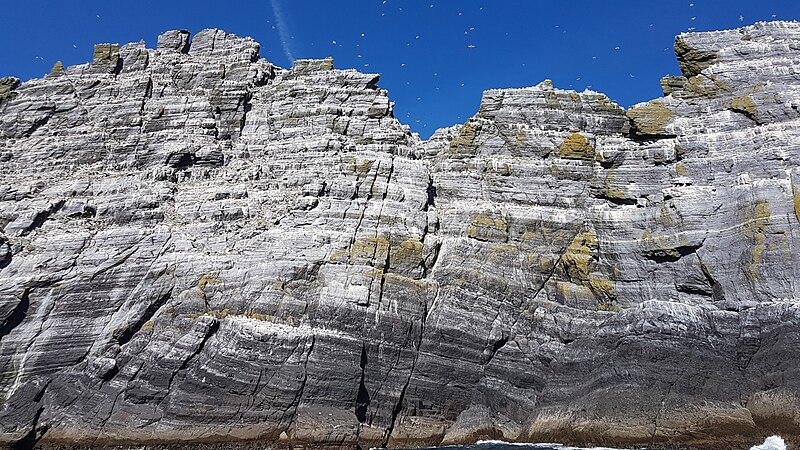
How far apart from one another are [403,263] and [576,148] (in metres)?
14.3

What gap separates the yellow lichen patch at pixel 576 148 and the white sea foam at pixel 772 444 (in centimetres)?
1932

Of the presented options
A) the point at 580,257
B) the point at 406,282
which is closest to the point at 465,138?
the point at 580,257

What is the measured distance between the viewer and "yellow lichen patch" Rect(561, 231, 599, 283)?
34.2 meters

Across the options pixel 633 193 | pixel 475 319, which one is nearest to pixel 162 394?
pixel 475 319

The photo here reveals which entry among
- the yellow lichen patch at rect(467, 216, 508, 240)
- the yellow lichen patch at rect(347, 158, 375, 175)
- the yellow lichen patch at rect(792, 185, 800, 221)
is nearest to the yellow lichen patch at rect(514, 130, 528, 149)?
the yellow lichen patch at rect(467, 216, 508, 240)

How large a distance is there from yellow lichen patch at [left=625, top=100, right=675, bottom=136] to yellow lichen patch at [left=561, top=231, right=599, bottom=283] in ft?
26.9

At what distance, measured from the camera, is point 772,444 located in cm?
2528

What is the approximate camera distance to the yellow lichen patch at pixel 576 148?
1497 inches

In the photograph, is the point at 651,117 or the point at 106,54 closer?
the point at 651,117

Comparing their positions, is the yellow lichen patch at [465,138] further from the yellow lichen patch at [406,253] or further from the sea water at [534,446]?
the sea water at [534,446]

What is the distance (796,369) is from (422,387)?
59.9 feet

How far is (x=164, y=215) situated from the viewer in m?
37.5

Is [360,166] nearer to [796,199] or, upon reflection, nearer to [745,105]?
[745,105]

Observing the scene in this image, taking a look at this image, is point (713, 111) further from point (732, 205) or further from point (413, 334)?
point (413, 334)
